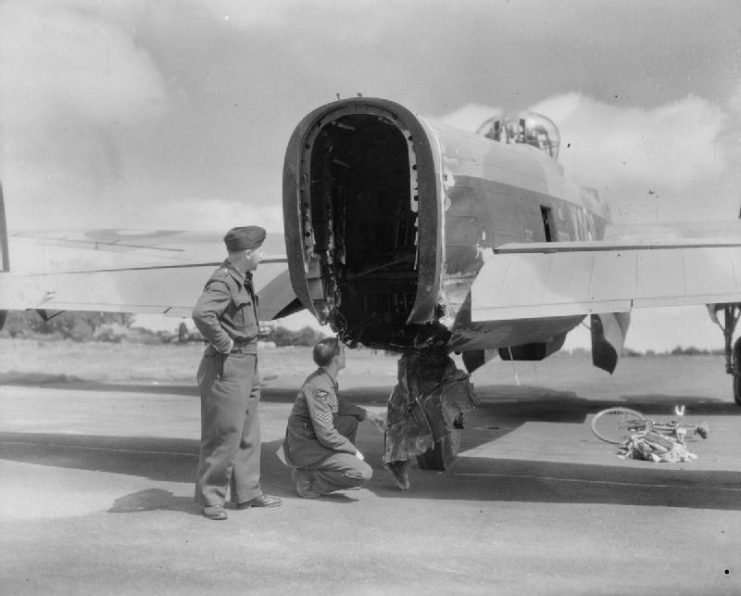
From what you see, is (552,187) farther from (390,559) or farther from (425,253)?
(390,559)

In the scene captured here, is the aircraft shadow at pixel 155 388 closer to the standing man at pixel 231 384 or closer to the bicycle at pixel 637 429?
the bicycle at pixel 637 429

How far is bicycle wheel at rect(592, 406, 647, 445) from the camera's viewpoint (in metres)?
10.1

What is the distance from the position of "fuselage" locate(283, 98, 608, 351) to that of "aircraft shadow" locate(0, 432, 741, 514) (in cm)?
128

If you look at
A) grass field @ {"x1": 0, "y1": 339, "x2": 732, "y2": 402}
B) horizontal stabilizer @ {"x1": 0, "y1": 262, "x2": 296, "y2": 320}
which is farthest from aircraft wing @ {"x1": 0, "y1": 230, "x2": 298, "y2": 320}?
grass field @ {"x1": 0, "y1": 339, "x2": 732, "y2": 402}

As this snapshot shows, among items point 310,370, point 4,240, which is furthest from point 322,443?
point 310,370

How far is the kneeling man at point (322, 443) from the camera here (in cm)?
657

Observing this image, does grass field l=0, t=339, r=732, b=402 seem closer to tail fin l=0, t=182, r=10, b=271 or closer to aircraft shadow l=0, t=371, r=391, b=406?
aircraft shadow l=0, t=371, r=391, b=406

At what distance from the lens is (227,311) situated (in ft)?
20.4

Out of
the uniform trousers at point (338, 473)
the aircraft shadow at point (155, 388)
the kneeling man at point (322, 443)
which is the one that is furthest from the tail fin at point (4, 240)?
the aircraft shadow at point (155, 388)

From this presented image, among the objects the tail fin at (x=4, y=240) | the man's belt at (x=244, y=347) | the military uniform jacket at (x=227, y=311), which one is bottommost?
the man's belt at (x=244, y=347)

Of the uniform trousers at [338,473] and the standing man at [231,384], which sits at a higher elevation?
the standing man at [231,384]

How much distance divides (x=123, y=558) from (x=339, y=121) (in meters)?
4.05

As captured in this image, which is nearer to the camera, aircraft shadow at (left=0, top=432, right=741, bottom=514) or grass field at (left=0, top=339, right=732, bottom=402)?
aircraft shadow at (left=0, top=432, right=741, bottom=514)

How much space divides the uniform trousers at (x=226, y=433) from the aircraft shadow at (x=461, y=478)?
1.02 ft
